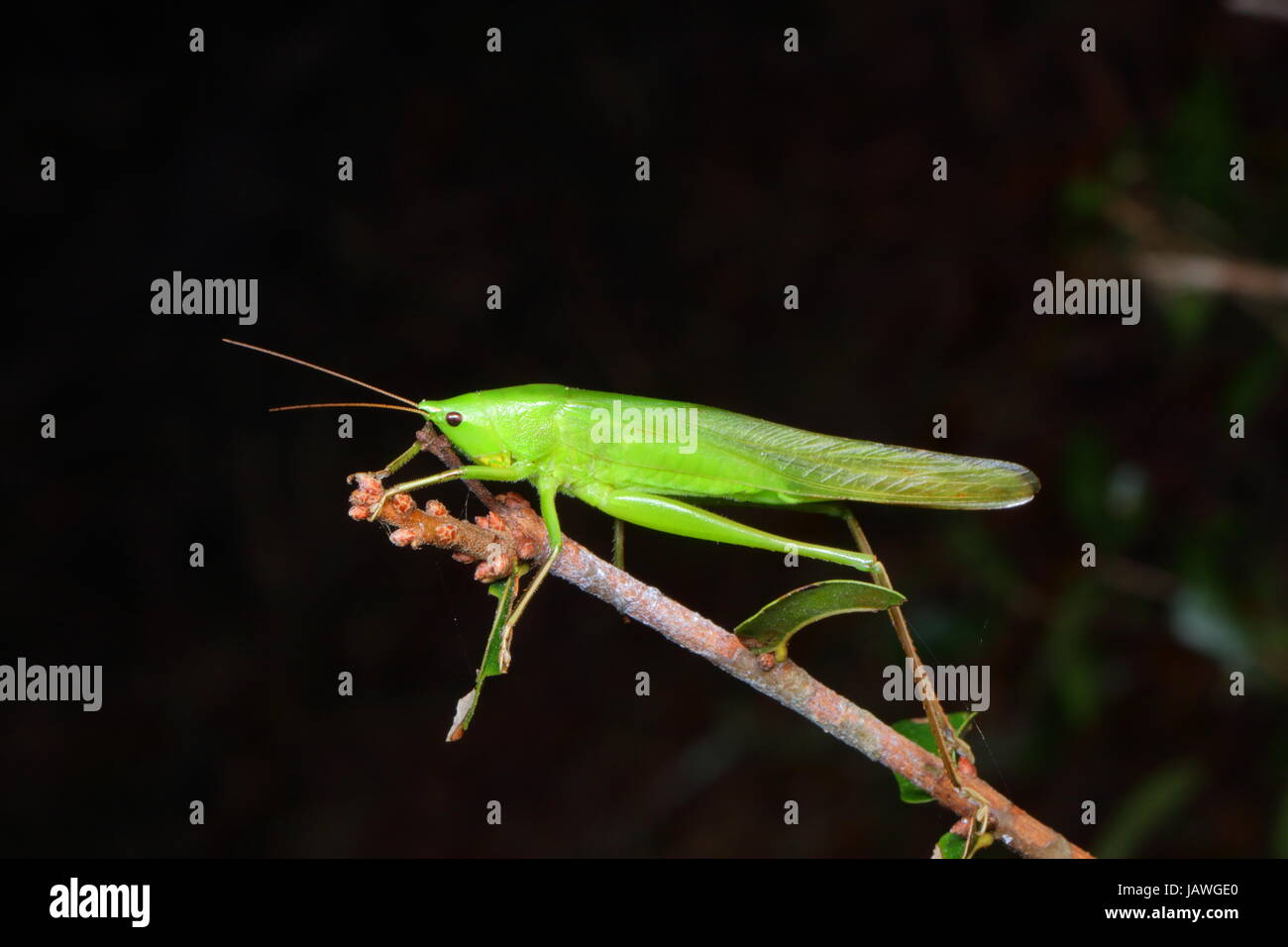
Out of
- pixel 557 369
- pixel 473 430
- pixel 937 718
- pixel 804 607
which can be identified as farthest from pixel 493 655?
pixel 557 369

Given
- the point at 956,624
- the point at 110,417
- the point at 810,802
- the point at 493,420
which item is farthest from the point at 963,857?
the point at 110,417

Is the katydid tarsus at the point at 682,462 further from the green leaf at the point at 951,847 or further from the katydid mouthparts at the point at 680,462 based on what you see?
the green leaf at the point at 951,847

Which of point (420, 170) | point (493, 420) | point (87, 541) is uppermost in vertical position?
point (420, 170)

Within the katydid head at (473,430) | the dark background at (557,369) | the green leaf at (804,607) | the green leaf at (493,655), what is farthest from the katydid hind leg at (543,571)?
the dark background at (557,369)

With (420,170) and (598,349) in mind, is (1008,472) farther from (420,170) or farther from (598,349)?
(420,170)

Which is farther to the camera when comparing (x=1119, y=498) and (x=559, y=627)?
(x=559, y=627)

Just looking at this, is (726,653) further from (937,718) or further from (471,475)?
(471,475)
